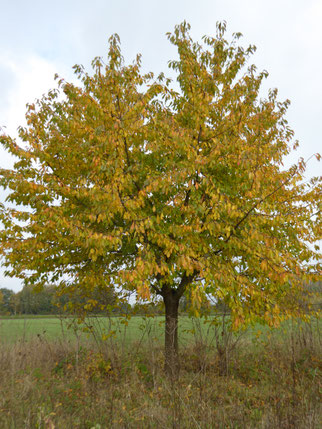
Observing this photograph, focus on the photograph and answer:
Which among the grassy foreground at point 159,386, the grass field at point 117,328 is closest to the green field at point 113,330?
the grass field at point 117,328

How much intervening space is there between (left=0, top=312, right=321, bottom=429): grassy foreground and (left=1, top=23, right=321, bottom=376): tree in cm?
89

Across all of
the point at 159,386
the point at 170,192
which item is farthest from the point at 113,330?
the point at 170,192

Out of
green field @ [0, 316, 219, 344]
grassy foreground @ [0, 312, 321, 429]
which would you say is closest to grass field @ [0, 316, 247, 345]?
green field @ [0, 316, 219, 344]

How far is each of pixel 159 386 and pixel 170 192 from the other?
12.4 ft

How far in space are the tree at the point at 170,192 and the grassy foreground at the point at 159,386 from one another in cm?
89

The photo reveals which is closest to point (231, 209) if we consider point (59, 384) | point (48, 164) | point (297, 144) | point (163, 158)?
point (163, 158)

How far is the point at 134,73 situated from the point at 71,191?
278cm

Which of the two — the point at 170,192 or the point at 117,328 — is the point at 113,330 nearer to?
the point at 117,328

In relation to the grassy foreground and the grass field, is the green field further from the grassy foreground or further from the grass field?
the grassy foreground

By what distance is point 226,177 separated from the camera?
589 cm

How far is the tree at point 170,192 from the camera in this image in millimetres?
4840

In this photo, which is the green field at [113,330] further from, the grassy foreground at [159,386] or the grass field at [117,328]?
the grassy foreground at [159,386]

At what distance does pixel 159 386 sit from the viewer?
19.0 ft

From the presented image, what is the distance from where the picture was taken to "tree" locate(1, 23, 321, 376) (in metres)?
4.84
